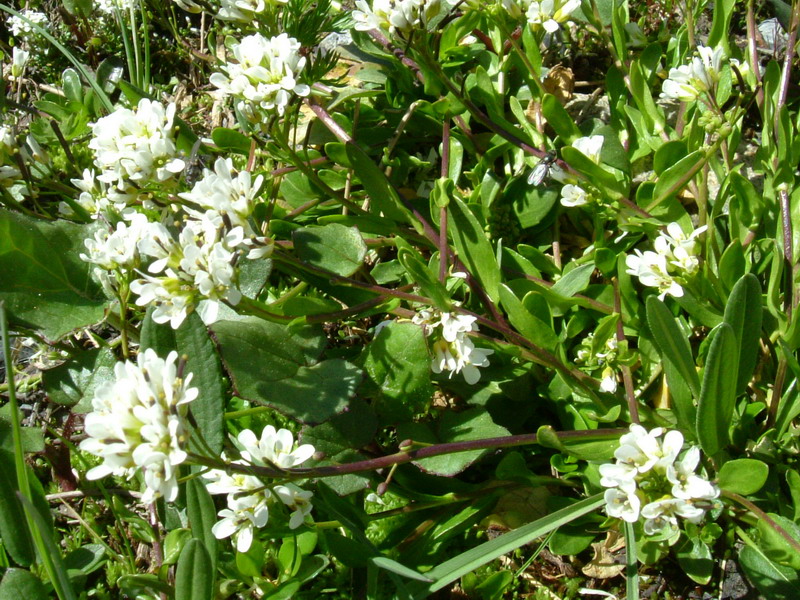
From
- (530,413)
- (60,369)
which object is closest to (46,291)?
(60,369)

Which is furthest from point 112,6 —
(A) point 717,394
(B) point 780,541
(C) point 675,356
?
(B) point 780,541

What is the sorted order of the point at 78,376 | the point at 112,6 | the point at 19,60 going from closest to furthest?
1. the point at 78,376
2. the point at 19,60
3. the point at 112,6

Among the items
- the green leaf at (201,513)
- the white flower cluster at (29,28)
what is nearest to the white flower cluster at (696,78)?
the green leaf at (201,513)

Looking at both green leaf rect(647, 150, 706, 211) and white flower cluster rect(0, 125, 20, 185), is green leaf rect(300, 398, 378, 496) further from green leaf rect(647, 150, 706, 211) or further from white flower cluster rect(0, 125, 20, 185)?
white flower cluster rect(0, 125, 20, 185)

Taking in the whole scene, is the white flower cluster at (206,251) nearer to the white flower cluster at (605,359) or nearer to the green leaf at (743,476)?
the white flower cluster at (605,359)

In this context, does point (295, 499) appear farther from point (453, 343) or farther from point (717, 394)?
point (717, 394)

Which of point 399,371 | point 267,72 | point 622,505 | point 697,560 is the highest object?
point 267,72

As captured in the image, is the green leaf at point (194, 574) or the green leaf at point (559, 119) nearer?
the green leaf at point (194, 574)
